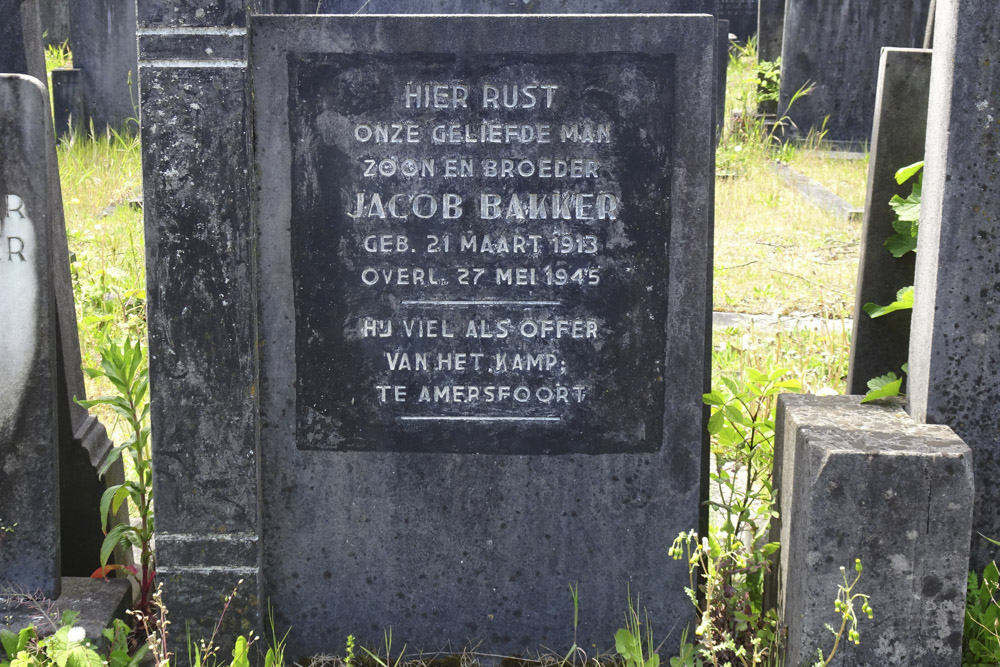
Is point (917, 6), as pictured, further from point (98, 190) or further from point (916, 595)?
point (916, 595)

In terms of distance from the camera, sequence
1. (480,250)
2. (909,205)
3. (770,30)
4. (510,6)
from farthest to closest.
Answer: (770,30) → (510,6) → (909,205) → (480,250)

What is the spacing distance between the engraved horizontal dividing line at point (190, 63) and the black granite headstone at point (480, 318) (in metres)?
0.08

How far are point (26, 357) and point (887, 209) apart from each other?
216 centimetres

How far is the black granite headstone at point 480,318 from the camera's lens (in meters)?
2.39

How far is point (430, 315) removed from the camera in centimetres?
251

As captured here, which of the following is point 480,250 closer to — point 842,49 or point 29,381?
point 29,381

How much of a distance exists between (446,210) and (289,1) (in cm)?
65

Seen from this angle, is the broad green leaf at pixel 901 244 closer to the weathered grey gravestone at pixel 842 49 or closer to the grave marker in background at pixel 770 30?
the weathered grey gravestone at pixel 842 49

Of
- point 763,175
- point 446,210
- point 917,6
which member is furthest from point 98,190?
point 917,6

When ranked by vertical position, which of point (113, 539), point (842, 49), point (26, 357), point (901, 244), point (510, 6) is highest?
point (842, 49)

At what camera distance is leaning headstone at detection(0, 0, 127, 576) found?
2656 mm

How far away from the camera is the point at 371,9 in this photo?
9.43 ft

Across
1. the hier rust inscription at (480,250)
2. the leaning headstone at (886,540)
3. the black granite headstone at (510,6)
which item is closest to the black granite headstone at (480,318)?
the hier rust inscription at (480,250)

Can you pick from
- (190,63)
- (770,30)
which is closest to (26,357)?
(190,63)
